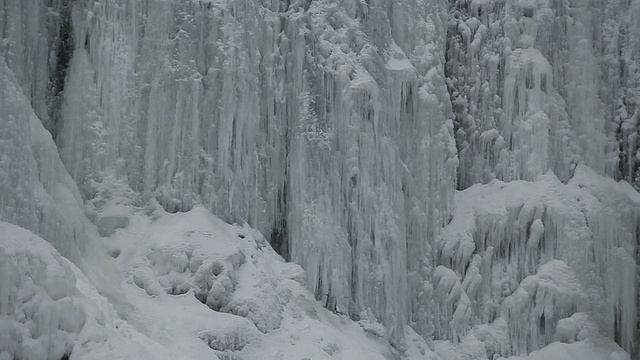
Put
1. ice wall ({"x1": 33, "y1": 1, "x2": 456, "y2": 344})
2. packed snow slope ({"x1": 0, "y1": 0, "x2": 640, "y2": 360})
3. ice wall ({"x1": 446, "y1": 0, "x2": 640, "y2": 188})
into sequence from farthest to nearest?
ice wall ({"x1": 446, "y1": 0, "x2": 640, "y2": 188}), ice wall ({"x1": 33, "y1": 1, "x2": 456, "y2": 344}), packed snow slope ({"x1": 0, "y1": 0, "x2": 640, "y2": 360})

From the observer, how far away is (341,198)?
17.5 m

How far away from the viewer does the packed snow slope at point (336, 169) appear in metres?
14.9

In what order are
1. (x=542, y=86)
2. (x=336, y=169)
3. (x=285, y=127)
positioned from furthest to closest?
(x=542, y=86)
(x=285, y=127)
(x=336, y=169)

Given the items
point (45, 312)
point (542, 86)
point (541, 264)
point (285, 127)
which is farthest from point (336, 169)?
point (45, 312)

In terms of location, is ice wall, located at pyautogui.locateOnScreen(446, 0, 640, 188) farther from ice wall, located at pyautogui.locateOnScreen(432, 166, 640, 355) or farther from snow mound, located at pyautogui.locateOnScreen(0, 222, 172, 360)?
snow mound, located at pyautogui.locateOnScreen(0, 222, 172, 360)

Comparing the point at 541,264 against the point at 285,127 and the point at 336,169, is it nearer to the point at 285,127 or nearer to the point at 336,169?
the point at 336,169

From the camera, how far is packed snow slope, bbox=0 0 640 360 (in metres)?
14.9

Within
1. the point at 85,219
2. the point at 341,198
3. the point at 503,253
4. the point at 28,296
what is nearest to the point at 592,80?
the point at 503,253

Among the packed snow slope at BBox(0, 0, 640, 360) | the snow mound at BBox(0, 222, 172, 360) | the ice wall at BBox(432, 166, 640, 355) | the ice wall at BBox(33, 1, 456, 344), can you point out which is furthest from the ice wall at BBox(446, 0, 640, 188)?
the snow mound at BBox(0, 222, 172, 360)

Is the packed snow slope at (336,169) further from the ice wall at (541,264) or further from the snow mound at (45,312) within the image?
the snow mound at (45,312)

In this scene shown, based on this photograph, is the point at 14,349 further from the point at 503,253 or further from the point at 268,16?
the point at 503,253

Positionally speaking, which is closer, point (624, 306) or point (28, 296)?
point (28, 296)

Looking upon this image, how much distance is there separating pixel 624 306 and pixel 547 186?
2.64 metres

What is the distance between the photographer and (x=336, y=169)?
1753 cm
